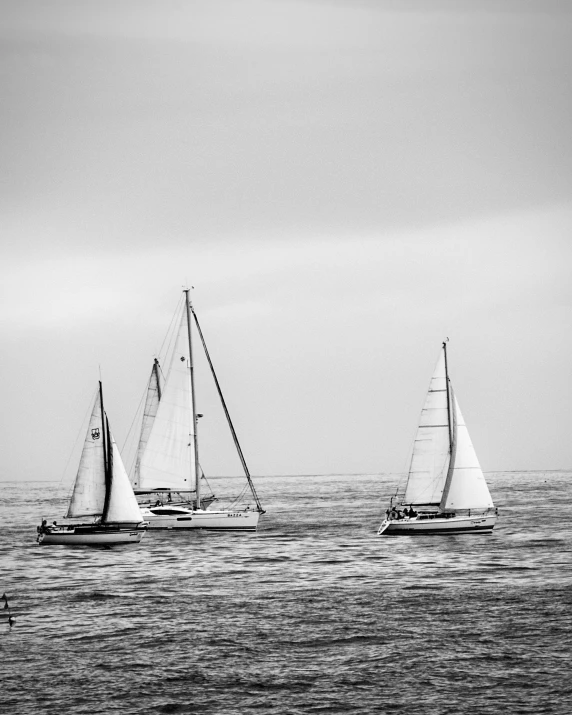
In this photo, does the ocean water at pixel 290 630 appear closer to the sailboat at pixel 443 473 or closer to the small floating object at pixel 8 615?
the small floating object at pixel 8 615

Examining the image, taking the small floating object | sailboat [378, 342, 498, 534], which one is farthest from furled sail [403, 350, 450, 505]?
the small floating object

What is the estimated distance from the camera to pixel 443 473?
79.2 m

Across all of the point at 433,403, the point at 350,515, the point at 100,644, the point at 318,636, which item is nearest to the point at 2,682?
the point at 100,644

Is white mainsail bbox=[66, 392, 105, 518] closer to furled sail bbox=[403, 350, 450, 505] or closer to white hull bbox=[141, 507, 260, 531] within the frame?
white hull bbox=[141, 507, 260, 531]

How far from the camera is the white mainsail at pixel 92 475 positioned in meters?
74.4

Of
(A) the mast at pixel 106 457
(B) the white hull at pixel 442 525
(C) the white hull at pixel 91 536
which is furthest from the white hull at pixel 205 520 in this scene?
(B) the white hull at pixel 442 525

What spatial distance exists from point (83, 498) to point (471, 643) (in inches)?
1639

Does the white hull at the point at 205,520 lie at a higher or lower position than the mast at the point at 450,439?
lower

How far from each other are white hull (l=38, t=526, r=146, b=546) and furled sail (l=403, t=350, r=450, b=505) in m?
21.1

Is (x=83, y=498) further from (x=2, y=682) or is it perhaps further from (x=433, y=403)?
(x=2, y=682)

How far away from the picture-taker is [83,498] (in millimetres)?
74625

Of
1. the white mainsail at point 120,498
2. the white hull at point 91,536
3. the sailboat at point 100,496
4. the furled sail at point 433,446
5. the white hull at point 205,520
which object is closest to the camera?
the white mainsail at point 120,498

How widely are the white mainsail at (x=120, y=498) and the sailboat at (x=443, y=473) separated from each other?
19.2m

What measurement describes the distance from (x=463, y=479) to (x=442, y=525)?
376cm
